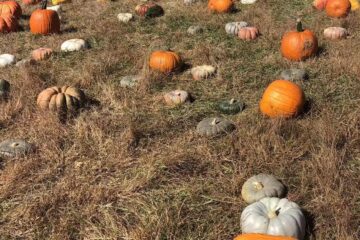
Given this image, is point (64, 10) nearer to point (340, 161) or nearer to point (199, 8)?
point (199, 8)

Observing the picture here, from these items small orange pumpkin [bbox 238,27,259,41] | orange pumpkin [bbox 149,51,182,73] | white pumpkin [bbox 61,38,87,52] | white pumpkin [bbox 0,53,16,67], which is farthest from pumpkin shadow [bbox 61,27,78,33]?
small orange pumpkin [bbox 238,27,259,41]

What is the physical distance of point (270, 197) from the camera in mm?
4691

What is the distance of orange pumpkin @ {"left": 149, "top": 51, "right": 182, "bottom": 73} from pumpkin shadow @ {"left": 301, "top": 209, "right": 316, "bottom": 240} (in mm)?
4222

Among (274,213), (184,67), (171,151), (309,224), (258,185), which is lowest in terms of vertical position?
(184,67)

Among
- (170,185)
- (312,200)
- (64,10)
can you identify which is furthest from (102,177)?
(64,10)

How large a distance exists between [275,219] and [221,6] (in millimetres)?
8408

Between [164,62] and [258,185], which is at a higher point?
[258,185]

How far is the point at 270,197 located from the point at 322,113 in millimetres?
2079

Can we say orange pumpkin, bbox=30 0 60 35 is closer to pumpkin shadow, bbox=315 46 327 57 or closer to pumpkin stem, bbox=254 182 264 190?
pumpkin shadow, bbox=315 46 327 57

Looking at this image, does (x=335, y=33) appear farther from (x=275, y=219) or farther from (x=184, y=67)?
(x=275, y=219)

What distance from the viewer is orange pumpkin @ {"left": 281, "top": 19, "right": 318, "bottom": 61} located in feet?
27.0

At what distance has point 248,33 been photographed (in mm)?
9719

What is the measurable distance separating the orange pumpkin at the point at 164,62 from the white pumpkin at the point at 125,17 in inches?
145

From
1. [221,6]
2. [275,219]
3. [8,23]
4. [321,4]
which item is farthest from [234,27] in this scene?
[275,219]
